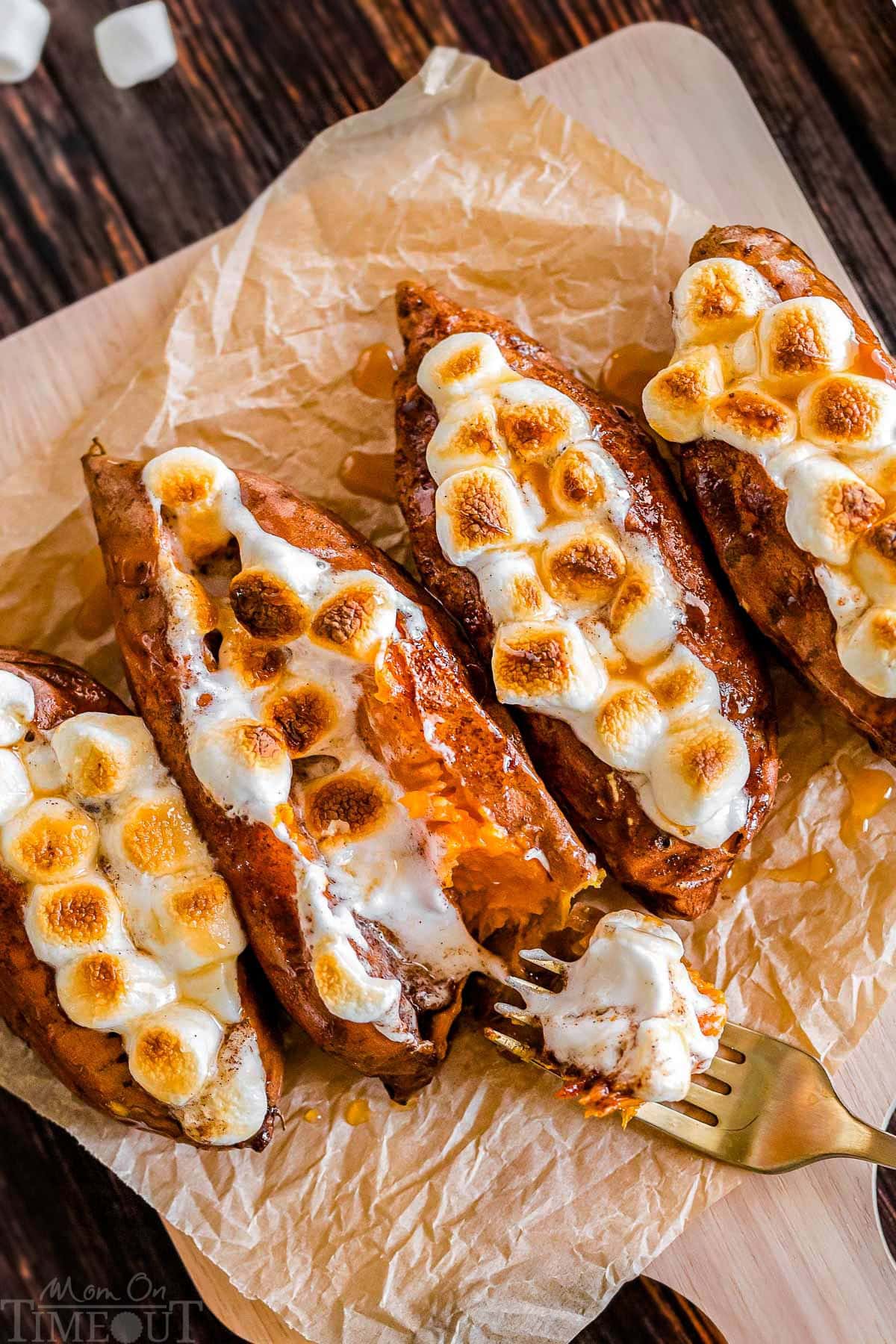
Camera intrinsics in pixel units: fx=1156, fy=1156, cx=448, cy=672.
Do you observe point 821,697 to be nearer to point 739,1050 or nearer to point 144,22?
point 739,1050

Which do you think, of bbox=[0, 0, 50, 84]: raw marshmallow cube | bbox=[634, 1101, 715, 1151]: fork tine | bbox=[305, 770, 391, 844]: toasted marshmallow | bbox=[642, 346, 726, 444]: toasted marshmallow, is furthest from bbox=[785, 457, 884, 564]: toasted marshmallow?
bbox=[0, 0, 50, 84]: raw marshmallow cube

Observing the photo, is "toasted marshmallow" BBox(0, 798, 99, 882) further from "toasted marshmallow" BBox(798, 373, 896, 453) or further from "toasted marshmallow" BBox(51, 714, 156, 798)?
"toasted marshmallow" BBox(798, 373, 896, 453)

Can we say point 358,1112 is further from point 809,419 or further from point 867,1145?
point 809,419

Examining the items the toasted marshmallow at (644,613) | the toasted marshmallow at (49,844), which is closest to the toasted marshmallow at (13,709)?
the toasted marshmallow at (49,844)

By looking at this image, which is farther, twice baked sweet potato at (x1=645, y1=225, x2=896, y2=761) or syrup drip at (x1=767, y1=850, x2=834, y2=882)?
syrup drip at (x1=767, y1=850, x2=834, y2=882)

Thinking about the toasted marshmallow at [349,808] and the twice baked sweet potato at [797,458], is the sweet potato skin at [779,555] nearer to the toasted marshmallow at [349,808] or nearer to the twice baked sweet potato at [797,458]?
the twice baked sweet potato at [797,458]

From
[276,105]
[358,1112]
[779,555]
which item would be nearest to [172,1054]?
[358,1112]

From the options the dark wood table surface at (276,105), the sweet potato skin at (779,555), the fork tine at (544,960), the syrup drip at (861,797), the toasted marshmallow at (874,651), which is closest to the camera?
the toasted marshmallow at (874,651)
